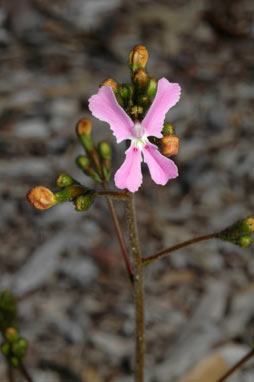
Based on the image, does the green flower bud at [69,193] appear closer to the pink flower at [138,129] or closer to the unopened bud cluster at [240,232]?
the pink flower at [138,129]

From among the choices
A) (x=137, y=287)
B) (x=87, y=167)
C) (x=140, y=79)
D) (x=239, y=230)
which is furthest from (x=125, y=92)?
(x=137, y=287)

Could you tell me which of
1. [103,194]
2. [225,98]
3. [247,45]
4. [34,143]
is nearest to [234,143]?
[225,98]

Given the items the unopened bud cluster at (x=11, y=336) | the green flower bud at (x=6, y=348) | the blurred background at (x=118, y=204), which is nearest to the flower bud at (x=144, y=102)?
the unopened bud cluster at (x=11, y=336)

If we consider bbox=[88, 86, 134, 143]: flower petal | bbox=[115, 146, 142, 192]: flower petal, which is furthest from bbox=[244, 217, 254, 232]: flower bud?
bbox=[88, 86, 134, 143]: flower petal

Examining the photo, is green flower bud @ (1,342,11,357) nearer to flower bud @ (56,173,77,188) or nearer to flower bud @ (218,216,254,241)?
flower bud @ (56,173,77,188)

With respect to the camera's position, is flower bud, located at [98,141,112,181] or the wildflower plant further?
flower bud, located at [98,141,112,181]

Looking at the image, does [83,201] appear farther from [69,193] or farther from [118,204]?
[118,204]

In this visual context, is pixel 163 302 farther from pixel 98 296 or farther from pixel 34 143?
pixel 34 143
